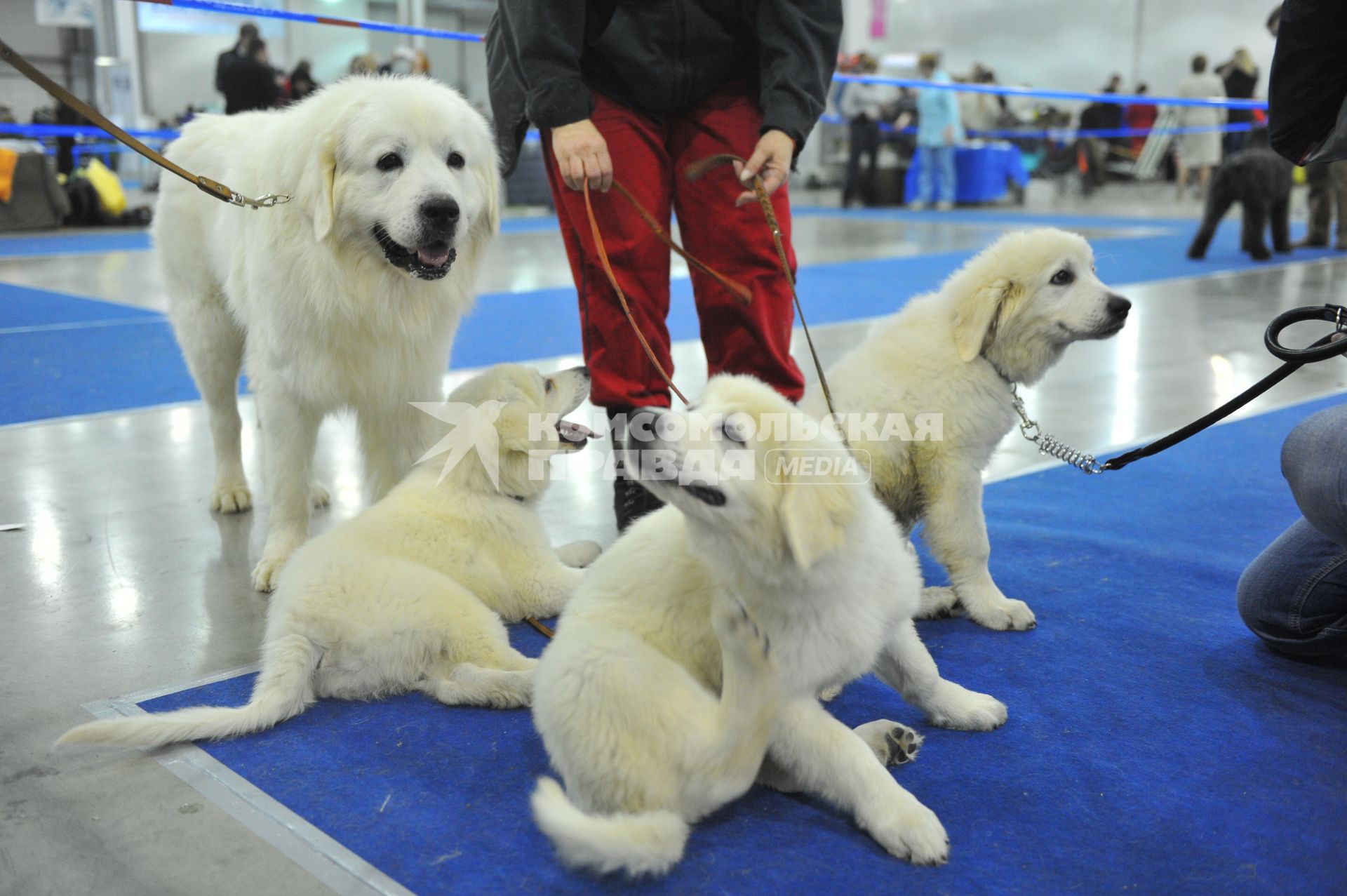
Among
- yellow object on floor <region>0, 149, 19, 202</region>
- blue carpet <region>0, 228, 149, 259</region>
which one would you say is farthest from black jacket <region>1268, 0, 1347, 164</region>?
yellow object on floor <region>0, 149, 19, 202</region>

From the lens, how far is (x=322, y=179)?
266 centimetres

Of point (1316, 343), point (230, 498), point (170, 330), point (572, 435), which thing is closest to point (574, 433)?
point (572, 435)

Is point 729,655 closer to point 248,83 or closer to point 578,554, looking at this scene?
point 578,554

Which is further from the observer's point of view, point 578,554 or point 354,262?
point 578,554

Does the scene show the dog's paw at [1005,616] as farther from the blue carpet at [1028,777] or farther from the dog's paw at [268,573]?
the dog's paw at [268,573]

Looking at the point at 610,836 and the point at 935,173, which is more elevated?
→ the point at 935,173

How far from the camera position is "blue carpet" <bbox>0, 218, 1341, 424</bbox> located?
195 inches

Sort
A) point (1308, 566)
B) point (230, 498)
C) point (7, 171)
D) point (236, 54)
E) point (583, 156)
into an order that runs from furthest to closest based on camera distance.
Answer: point (7, 171), point (236, 54), point (230, 498), point (583, 156), point (1308, 566)

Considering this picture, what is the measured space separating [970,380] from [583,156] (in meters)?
1.05

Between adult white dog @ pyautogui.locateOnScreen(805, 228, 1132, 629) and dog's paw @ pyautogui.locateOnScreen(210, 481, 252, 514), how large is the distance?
1966mm

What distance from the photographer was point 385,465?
10.0 ft

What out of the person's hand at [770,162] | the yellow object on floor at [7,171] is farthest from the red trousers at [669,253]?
the yellow object on floor at [7,171]

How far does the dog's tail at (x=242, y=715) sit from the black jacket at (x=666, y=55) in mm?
1341

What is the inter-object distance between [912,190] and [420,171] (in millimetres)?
16252
